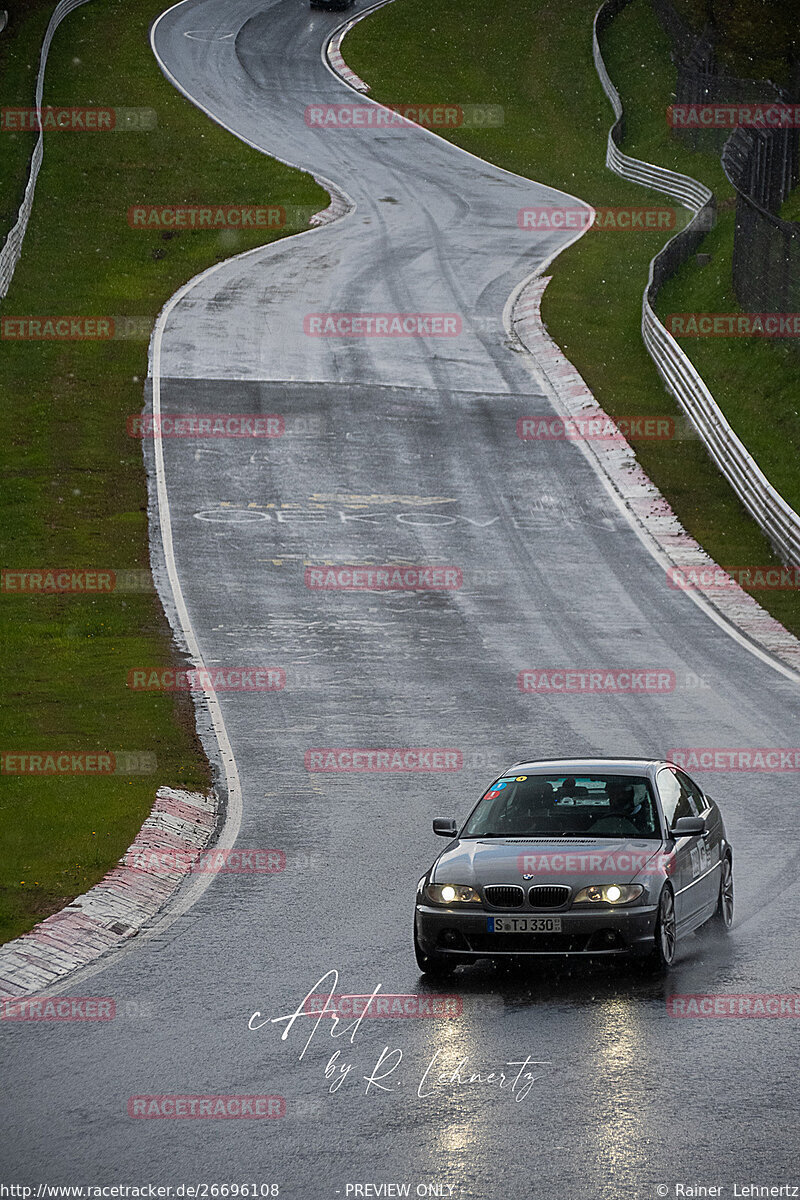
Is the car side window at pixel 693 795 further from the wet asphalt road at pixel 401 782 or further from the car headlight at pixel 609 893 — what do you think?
the car headlight at pixel 609 893

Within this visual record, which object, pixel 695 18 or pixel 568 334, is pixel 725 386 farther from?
pixel 695 18

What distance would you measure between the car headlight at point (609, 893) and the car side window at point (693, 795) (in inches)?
71.0

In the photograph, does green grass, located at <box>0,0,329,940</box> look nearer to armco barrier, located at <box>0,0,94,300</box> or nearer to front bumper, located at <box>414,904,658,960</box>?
armco barrier, located at <box>0,0,94,300</box>

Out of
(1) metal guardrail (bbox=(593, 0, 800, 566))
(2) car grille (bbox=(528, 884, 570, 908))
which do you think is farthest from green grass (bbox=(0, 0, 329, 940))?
(1) metal guardrail (bbox=(593, 0, 800, 566))

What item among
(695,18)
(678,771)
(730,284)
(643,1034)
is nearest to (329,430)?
(730,284)

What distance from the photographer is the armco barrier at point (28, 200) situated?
42.9 metres

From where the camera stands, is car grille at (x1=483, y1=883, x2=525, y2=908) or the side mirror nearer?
car grille at (x1=483, y1=883, x2=525, y2=908)

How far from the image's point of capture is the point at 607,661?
2103cm

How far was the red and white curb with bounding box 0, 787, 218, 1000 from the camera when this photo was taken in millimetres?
10539

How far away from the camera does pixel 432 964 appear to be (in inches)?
401

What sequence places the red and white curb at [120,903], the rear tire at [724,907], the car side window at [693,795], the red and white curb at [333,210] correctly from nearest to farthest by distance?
1. the red and white curb at [120,903]
2. the rear tire at [724,907]
3. the car side window at [693,795]
4. the red and white curb at [333,210]

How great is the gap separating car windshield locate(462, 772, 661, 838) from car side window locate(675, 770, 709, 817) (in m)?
0.66

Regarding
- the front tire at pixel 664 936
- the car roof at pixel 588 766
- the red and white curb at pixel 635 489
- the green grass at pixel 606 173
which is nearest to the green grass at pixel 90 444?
the car roof at pixel 588 766

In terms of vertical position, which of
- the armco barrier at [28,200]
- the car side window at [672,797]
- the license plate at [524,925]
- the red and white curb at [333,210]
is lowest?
the red and white curb at [333,210]
